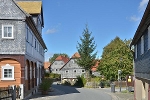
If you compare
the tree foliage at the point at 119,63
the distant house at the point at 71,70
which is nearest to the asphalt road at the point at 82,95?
the tree foliage at the point at 119,63

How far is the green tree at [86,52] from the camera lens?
177 ft

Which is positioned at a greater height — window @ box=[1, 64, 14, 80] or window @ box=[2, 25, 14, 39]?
window @ box=[2, 25, 14, 39]

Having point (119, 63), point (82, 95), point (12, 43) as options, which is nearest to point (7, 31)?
point (12, 43)

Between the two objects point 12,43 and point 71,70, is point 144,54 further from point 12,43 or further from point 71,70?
point 71,70

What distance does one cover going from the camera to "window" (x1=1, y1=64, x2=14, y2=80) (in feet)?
71.2

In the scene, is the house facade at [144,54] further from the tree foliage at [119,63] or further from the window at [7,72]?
the tree foliage at [119,63]

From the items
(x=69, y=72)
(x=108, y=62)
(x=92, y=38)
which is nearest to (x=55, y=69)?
(x=69, y=72)

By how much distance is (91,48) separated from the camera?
5506 cm

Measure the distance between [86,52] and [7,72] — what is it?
33.8 meters

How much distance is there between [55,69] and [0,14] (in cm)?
7719

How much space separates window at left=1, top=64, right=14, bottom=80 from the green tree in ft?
107

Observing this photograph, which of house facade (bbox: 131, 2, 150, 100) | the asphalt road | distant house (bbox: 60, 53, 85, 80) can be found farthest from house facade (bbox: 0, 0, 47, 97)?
distant house (bbox: 60, 53, 85, 80)

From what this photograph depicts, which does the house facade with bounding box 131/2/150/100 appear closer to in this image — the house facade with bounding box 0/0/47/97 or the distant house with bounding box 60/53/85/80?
the house facade with bounding box 0/0/47/97

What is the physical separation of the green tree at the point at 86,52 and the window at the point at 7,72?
32745mm
